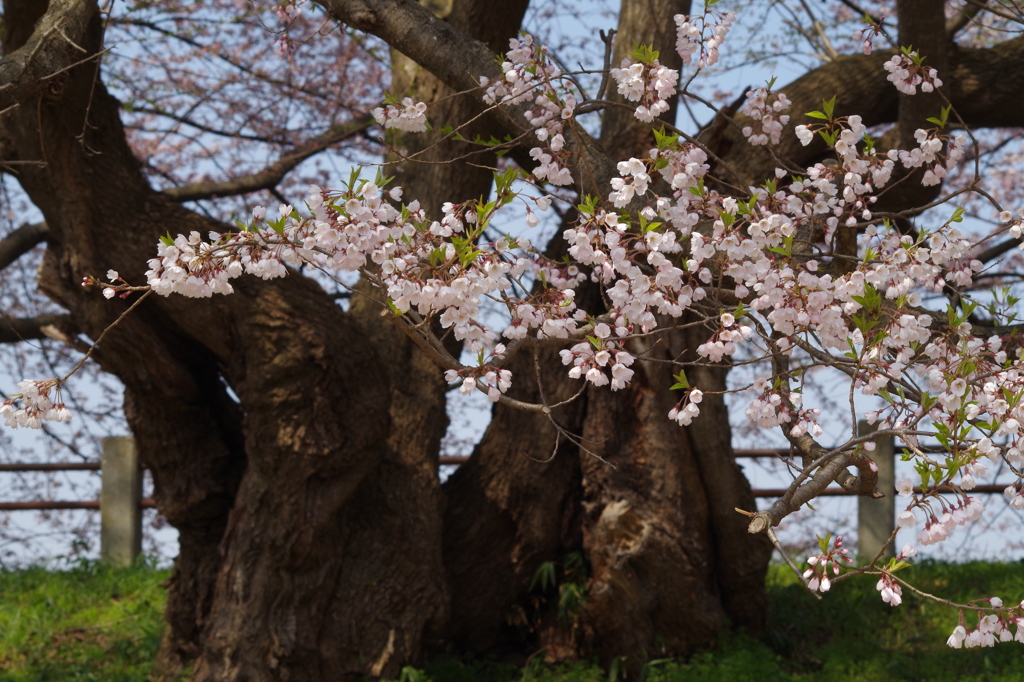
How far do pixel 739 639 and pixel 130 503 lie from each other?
15.6 feet

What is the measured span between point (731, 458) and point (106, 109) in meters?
4.07

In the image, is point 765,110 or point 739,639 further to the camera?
point 739,639

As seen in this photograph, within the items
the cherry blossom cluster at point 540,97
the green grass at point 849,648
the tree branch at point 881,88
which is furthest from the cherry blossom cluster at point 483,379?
the tree branch at point 881,88

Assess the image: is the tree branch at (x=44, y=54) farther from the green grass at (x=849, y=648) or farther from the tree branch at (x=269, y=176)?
the green grass at (x=849, y=648)

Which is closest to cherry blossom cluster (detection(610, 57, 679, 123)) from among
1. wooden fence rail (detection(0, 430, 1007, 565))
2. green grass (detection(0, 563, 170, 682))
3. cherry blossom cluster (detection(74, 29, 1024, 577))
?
cherry blossom cluster (detection(74, 29, 1024, 577))

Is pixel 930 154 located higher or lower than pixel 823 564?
higher

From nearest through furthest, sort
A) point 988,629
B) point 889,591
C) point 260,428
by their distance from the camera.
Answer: point 889,591 → point 988,629 → point 260,428

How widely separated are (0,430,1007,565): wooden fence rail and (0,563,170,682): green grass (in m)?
0.25

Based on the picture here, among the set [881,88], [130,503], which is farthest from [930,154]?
[130,503]

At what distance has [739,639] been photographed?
18.1 feet

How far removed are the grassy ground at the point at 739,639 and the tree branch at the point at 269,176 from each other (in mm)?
2774

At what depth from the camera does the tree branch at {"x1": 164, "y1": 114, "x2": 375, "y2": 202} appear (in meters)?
6.21

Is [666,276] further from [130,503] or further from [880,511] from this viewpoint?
[130,503]

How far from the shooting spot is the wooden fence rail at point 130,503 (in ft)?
23.3
